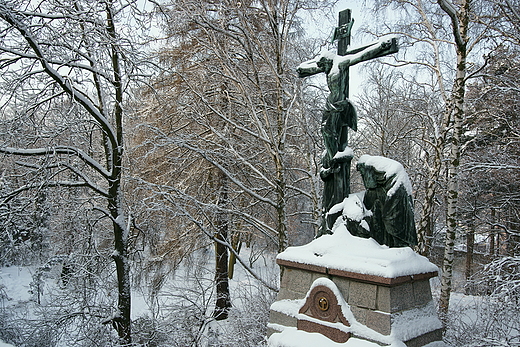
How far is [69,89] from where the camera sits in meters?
5.51

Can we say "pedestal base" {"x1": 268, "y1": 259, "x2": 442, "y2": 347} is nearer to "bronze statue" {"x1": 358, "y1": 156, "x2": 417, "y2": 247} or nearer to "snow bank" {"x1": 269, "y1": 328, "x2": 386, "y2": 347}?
"snow bank" {"x1": 269, "y1": 328, "x2": 386, "y2": 347}

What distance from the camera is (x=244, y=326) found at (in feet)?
22.3

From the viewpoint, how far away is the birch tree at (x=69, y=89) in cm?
508

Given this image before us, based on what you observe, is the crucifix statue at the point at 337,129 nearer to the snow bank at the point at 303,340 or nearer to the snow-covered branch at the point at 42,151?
the snow bank at the point at 303,340

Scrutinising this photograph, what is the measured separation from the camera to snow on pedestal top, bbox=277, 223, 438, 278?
3285 millimetres

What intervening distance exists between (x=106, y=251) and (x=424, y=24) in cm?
858

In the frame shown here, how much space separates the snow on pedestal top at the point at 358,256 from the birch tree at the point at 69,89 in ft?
12.0

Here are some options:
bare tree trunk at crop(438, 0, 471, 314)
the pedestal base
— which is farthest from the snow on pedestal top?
bare tree trunk at crop(438, 0, 471, 314)

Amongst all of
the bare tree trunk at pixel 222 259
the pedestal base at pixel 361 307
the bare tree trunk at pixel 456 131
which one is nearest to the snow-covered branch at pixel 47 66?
the bare tree trunk at pixel 222 259

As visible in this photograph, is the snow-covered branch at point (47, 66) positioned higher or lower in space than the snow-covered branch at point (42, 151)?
higher

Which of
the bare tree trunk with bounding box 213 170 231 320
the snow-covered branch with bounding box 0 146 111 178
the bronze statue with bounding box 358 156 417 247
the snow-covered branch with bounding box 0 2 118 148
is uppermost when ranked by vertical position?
the snow-covered branch with bounding box 0 2 118 148

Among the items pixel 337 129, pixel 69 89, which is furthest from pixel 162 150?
pixel 337 129

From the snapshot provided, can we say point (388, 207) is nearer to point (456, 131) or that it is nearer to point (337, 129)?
point (337, 129)

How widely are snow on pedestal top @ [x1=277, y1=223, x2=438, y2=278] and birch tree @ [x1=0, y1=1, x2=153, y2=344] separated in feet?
12.0
